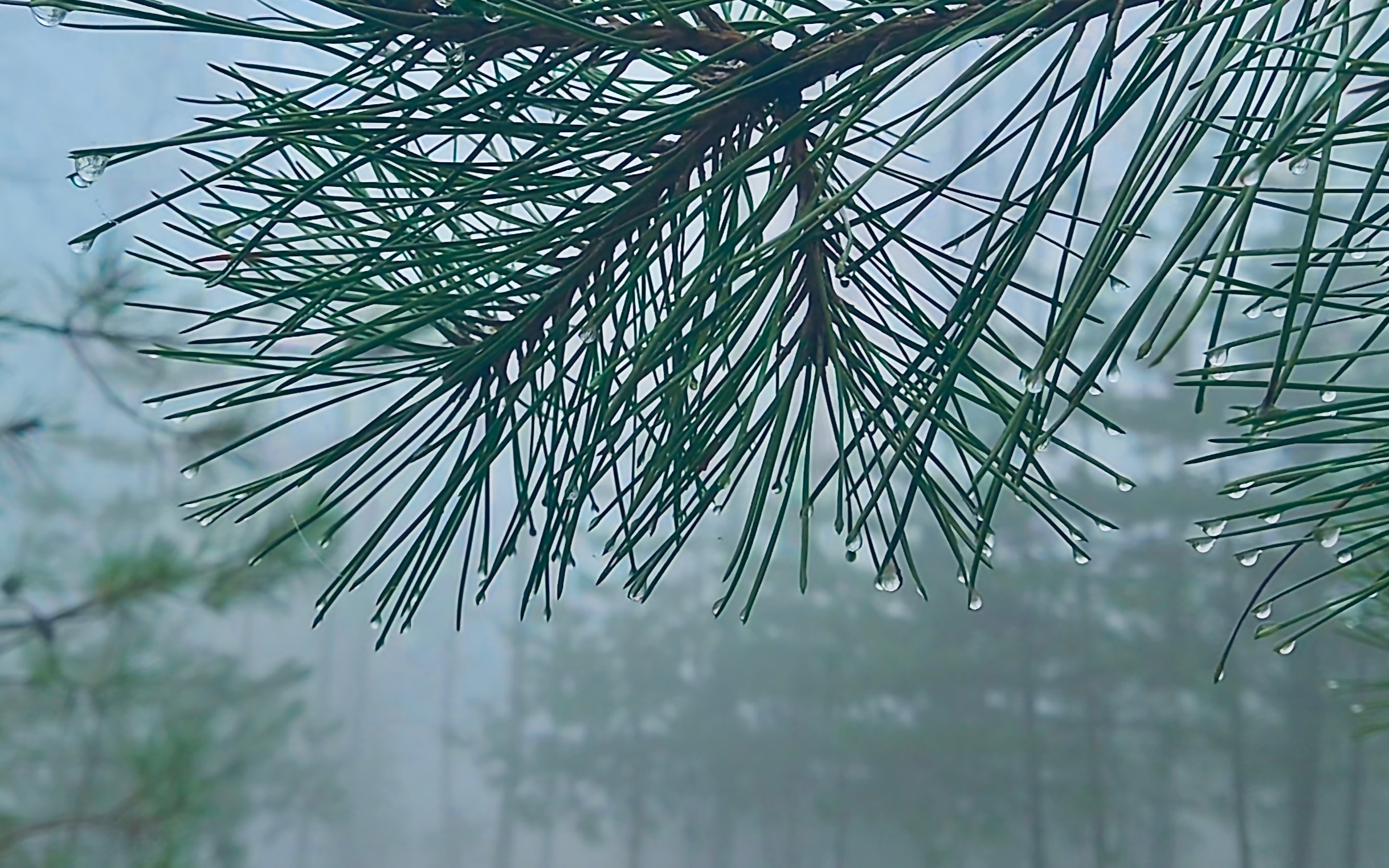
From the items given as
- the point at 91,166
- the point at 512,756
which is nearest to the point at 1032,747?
the point at 512,756

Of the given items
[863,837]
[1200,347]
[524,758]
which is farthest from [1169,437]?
[524,758]

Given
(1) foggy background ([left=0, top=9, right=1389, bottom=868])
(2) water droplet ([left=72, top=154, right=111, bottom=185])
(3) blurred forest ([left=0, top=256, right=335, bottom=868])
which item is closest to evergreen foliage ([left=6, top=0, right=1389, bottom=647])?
(2) water droplet ([left=72, top=154, right=111, bottom=185])

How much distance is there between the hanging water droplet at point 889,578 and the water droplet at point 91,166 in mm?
164

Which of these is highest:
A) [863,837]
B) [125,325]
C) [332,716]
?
[125,325]

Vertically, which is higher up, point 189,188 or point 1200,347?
point 1200,347

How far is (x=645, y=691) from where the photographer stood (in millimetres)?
1558

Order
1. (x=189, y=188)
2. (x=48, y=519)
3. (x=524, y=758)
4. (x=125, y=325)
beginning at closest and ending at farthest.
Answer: (x=189, y=188), (x=125, y=325), (x=48, y=519), (x=524, y=758)

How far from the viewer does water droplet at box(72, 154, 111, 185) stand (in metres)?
0.21

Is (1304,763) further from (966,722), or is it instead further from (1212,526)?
(1212,526)

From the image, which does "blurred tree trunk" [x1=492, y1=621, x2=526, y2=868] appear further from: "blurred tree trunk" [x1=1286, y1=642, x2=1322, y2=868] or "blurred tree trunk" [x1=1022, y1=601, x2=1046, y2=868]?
"blurred tree trunk" [x1=1286, y1=642, x2=1322, y2=868]

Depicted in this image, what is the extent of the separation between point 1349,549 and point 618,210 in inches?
6.4

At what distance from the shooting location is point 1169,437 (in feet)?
4.84

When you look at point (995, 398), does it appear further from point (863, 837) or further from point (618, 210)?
point (863, 837)

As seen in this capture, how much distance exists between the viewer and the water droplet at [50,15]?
0.21 meters
